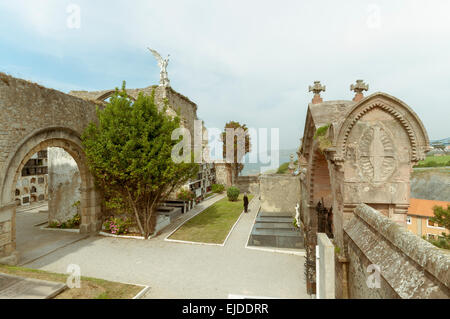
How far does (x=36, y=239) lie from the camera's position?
11484 millimetres

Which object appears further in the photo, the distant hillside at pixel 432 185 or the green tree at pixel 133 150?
the distant hillside at pixel 432 185

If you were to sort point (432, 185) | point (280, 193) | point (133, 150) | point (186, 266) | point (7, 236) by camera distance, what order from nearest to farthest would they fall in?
point (7, 236)
point (186, 266)
point (133, 150)
point (280, 193)
point (432, 185)

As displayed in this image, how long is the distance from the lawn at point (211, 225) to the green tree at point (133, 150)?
2.24 metres

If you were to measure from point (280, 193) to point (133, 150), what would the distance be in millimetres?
10761

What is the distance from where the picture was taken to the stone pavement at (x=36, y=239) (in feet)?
31.5

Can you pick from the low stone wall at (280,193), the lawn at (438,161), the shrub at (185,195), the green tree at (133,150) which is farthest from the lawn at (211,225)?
the lawn at (438,161)

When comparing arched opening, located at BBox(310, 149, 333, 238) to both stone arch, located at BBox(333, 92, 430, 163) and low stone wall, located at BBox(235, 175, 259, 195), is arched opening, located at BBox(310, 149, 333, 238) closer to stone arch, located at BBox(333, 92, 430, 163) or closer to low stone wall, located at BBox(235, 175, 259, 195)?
stone arch, located at BBox(333, 92, 430, 163)

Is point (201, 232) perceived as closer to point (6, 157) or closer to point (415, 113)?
point (6, 157)

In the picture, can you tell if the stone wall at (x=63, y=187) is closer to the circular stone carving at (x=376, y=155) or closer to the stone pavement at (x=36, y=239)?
the stone pavement at (x=36, y=239)

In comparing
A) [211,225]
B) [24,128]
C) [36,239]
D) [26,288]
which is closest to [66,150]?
[24,128]

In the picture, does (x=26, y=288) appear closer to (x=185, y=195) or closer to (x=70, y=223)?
(x=70, y=223)

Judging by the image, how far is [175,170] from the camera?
10969 mm
